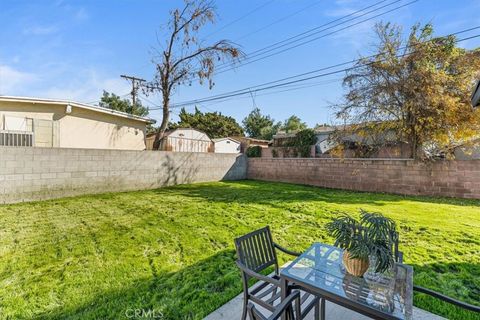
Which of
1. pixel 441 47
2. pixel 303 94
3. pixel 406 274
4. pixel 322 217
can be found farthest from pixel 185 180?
pixel 441 47

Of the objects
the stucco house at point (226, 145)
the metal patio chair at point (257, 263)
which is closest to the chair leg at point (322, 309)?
Answer: the metal patio chair at point (257, 263)

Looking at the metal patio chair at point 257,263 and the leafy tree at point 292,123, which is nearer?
the metal patio chair at point 257,263

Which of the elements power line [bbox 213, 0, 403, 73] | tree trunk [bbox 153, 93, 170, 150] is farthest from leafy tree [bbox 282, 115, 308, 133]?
tree trunk [bbox 153, 93, 170, 150]

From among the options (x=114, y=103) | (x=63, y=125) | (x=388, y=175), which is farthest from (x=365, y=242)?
(x=114, y=103)

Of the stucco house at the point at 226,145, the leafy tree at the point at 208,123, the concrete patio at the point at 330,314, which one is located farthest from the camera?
the leafy tree at the point at 208,123

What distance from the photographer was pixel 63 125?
8.49 m

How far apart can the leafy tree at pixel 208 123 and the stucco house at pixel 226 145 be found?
988 centimetres

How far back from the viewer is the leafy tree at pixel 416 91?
6852mm

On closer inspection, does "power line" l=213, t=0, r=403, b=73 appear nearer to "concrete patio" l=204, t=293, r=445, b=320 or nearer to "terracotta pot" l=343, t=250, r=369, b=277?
"concrete patio" l=204, t=293, r=445, b=320

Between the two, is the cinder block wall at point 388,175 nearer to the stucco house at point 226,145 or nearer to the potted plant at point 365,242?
the potted plant at point 365,242

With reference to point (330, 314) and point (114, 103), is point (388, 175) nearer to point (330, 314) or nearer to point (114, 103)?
point (330, 314)

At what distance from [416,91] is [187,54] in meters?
9.15

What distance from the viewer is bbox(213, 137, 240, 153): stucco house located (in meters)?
18.8

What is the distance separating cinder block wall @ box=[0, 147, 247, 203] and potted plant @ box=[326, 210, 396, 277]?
25.2ft
